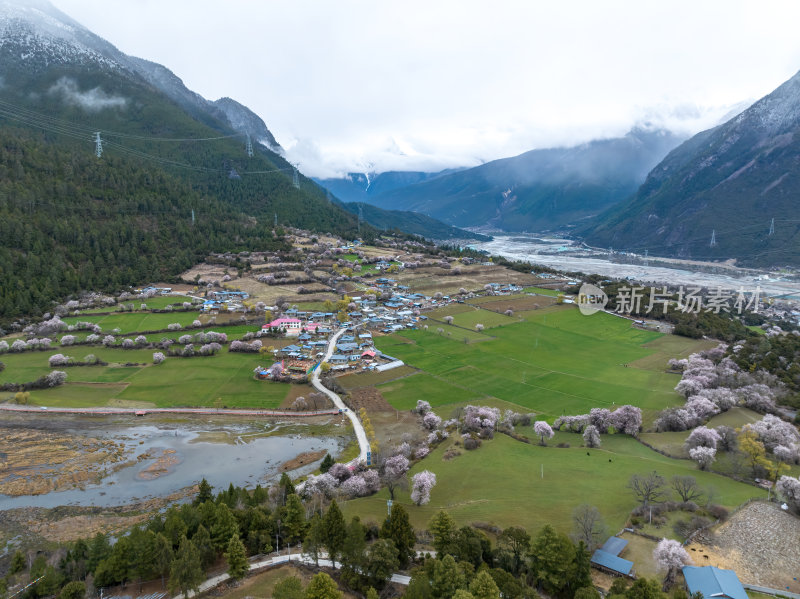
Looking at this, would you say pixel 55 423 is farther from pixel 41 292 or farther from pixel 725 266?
pixel 725 266

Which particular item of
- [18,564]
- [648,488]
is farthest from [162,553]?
[648,488]

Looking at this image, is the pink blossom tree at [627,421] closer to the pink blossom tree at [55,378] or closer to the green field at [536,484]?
the green field at [536,484]

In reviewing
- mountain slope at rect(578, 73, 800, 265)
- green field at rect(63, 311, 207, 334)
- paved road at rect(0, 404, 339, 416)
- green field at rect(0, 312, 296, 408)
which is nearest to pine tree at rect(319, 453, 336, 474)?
paved road at rect(0, 404, 339, 416)

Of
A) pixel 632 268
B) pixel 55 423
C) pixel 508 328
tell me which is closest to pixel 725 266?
pixel 632 268

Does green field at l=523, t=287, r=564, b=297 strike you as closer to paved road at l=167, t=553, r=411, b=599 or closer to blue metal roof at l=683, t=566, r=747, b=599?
blue metal roof at l=683, t=566, r=747, b=599

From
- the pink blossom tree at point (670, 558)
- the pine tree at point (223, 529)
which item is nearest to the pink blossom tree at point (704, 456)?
the pink blossom tree at point (670, 558)

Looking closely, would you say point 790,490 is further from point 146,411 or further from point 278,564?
point 146,411
